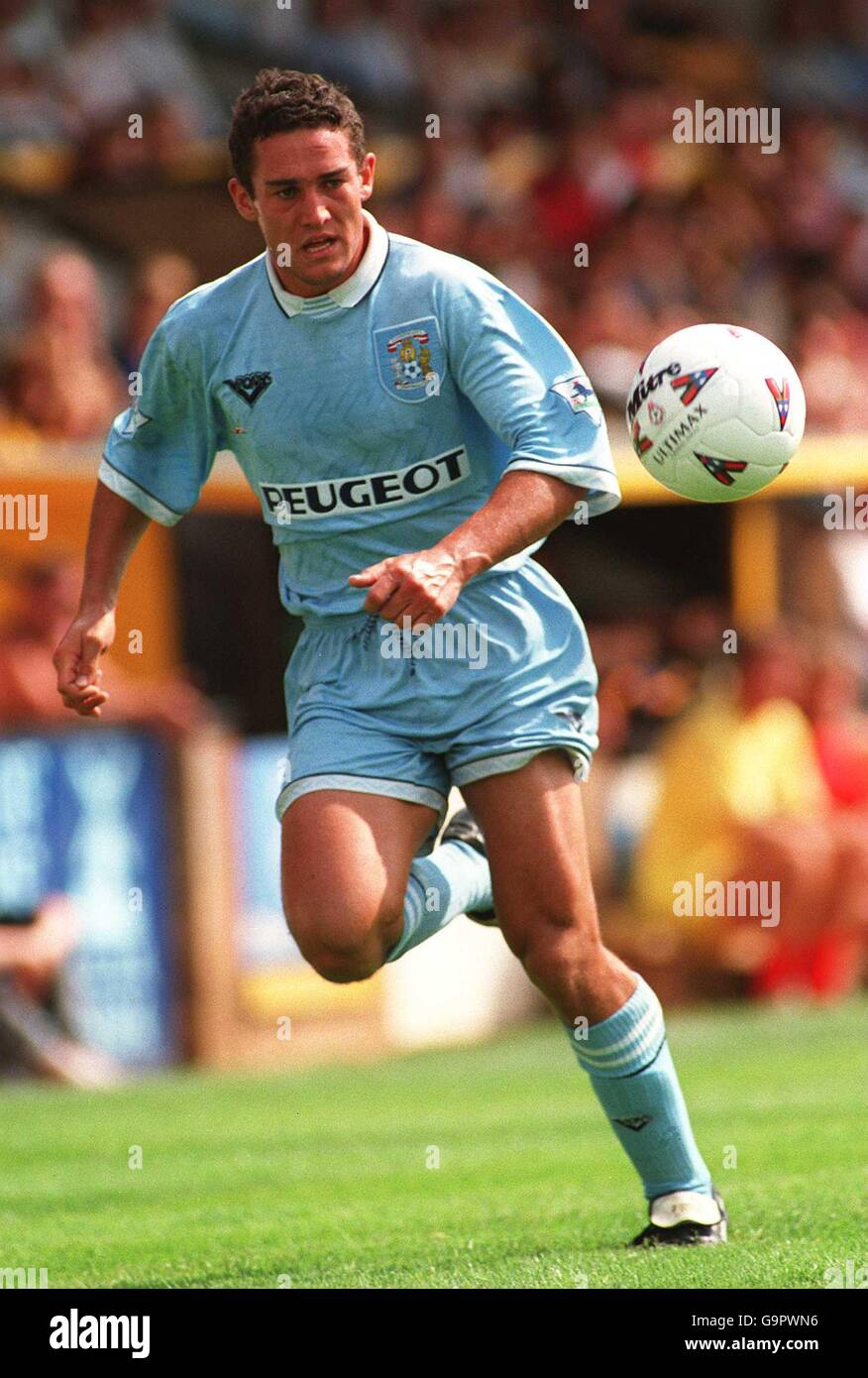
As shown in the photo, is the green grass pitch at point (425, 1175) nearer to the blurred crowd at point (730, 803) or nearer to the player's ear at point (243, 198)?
the blurred crowd at point (730, 803)

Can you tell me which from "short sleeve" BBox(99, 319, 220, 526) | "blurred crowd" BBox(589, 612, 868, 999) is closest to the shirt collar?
"short sleeve" BBox(99, 319, 220, 526)

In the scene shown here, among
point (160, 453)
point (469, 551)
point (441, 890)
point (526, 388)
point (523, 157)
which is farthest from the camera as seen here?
point (523, 157)

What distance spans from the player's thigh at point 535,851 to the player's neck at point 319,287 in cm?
120

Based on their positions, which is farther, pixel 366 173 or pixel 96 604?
pixel 96 604

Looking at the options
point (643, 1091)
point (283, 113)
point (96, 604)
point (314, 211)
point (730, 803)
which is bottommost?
point (643, 1091)

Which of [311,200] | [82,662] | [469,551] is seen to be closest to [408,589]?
[469,551]

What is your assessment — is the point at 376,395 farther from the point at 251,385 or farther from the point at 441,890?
the point at 441,890

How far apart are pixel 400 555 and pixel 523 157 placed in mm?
10651

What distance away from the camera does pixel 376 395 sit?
5.07 meters

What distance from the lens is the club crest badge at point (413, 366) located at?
505cm

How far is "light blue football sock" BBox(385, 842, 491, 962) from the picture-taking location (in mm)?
5109

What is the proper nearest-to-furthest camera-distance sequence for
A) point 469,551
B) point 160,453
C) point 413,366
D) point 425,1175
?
point 469,551
point 413,366
point 160,453
point 425,1175
